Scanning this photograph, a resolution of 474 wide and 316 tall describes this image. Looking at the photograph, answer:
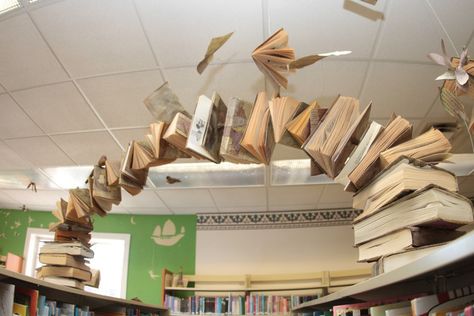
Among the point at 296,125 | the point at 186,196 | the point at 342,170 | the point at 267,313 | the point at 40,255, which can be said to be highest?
the point at 186,196

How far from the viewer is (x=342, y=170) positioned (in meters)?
1.32

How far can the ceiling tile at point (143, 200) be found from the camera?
5.01 meters

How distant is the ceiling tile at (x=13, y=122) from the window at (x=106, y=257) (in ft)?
8.20

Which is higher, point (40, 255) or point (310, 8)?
point (310, 8)

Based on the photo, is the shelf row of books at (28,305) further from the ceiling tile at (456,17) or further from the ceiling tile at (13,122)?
the ceiling tile at (456,17)

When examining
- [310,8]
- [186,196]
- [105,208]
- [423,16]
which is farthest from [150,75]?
[186,196]

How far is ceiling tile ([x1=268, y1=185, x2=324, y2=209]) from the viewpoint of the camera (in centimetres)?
480

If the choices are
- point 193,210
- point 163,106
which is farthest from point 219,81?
point 193,210

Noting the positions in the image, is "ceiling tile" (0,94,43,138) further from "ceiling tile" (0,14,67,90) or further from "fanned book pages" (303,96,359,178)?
"fanned book pages" (303,96,359,178)

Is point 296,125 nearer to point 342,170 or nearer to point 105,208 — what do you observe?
point 342,170

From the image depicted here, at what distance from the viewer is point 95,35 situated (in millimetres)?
2309

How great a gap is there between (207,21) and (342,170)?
128cm

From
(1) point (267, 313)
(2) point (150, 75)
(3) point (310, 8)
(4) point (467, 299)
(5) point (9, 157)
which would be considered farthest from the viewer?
(1) point (267, 313)

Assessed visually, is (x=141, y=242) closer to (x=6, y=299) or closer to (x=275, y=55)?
(x=6, y=299)
